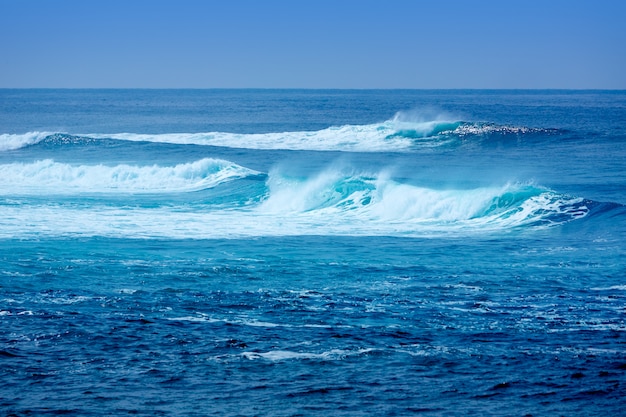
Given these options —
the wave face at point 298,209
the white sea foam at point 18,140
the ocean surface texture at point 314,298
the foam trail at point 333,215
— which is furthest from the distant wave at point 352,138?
the foam trail at point 333,215

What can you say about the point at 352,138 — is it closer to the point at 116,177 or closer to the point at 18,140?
the point at 18,140

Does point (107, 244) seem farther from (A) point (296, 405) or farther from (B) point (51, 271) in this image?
(A) point (296, 405)

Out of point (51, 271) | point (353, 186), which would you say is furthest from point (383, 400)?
point (353, 186)

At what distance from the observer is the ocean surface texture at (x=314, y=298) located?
8.67 m

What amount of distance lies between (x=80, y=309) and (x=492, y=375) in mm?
5820

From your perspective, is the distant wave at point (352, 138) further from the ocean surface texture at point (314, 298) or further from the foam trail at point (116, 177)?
the ocean surface texture at point (314, 298)

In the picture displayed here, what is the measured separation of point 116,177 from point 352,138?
2105 centimetres

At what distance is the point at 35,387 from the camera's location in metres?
8.70

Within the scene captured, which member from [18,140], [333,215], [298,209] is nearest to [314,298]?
[333,215]

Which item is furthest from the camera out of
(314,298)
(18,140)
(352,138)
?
(352,138)

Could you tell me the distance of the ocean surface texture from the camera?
8.67 meters

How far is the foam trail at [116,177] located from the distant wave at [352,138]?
12477mm

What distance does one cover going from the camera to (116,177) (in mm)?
33000

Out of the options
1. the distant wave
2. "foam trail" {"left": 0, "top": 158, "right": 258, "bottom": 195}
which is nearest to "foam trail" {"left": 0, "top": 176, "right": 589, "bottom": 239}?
"foam trail" {"left": 0, "top": 158, "right": 258, "bottom": 195}
